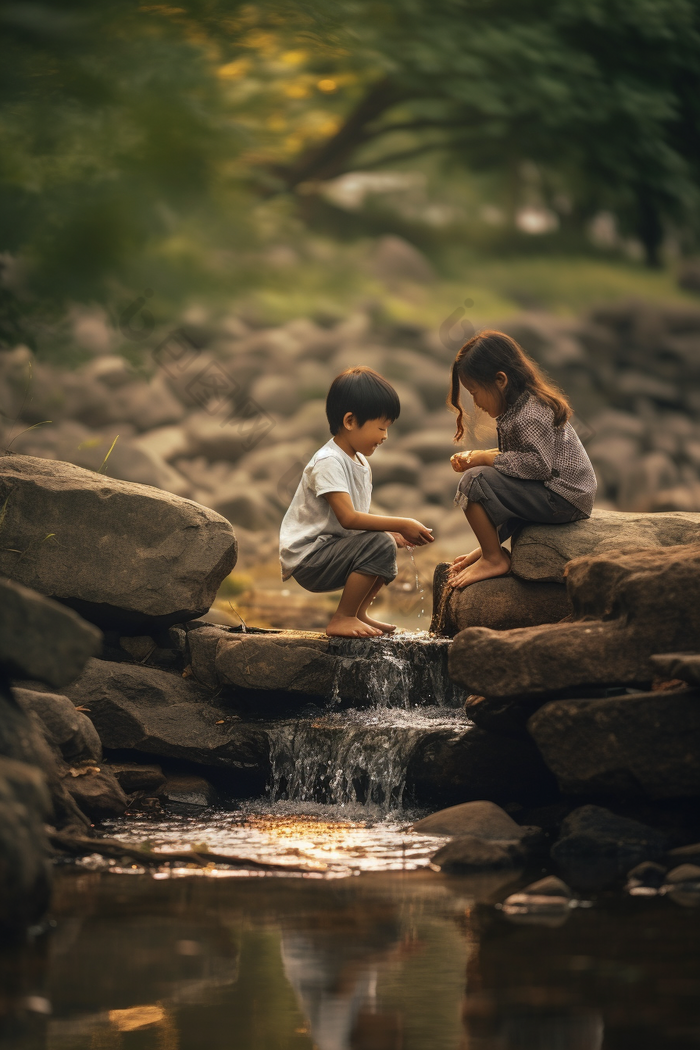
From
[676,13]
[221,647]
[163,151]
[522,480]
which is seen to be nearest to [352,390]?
[522,480]

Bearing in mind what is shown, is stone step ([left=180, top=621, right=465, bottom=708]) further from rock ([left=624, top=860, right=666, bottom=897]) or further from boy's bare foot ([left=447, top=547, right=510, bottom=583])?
rock ([left=624, top=860, right=666, bottom=897])

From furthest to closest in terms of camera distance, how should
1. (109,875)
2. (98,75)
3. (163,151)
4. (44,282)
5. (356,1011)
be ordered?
(163,151)
(98,75)
(44,282)
(109,875)
(356,1011)

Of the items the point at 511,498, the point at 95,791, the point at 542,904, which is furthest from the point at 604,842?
the point at 95,791

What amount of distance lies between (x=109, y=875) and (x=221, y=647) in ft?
4.97

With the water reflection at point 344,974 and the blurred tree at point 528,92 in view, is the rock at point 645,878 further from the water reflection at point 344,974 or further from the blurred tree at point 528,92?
the blurred tree at point 528,92

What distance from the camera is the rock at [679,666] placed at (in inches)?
127

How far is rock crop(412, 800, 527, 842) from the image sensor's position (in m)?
3.60

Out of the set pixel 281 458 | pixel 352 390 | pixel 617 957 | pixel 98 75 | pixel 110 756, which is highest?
pixel 98 75

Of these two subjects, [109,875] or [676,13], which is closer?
[109,875]

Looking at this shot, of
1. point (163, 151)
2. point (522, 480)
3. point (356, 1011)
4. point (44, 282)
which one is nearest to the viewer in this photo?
point (356, 1011)

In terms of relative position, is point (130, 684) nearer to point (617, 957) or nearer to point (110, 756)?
point (110, 756)

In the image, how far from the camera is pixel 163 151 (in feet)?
40.6

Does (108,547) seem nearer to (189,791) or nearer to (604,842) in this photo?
(189,791)

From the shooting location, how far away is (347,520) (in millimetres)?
4625
